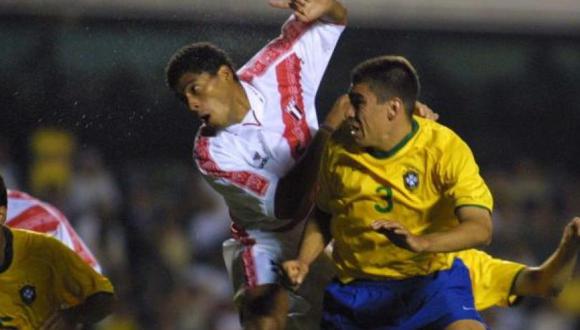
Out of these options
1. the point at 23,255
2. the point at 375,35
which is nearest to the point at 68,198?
the point at 375,35

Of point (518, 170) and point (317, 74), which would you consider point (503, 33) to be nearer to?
point (518, 170)

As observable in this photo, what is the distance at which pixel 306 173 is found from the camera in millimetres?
5234

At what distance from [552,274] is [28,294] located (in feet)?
5.39

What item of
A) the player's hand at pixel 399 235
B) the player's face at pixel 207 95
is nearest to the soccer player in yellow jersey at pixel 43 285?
the player's face at pixel 207 95

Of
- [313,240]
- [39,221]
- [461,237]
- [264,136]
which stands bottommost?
[39,221]

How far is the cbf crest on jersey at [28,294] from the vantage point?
5.32 metres

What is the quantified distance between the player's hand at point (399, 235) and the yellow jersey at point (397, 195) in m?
0.33

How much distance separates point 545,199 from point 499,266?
322 cm

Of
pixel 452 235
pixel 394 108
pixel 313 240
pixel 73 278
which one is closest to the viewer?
pixel 452 235

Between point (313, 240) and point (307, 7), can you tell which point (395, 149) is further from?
point (307, 7)

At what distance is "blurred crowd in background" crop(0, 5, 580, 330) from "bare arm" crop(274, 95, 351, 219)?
259cm

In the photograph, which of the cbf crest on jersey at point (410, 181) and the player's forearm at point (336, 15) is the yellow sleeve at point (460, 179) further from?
the player's forearm at point (336, 15)

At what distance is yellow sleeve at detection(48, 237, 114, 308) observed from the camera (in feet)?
17.4

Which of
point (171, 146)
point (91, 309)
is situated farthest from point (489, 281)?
point (171, 146)
